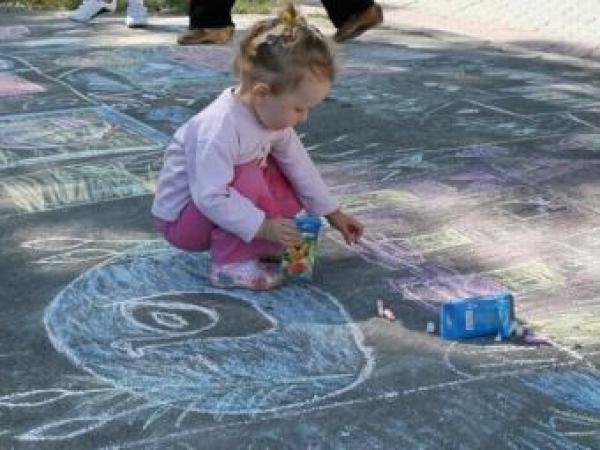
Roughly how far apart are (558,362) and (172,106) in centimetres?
273

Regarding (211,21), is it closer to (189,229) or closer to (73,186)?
(73,186)

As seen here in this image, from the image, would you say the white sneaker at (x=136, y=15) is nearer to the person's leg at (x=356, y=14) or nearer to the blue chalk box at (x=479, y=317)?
the person's leg at (x=356, y=14)

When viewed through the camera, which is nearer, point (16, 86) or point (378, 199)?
point (378, 199)

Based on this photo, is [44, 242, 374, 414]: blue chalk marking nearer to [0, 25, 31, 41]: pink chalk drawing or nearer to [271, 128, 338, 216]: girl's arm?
[271, 128, 338, 216]: girl's arm

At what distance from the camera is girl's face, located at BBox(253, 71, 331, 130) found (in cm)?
269

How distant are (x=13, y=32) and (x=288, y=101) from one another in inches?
180

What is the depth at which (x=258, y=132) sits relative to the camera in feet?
9.12

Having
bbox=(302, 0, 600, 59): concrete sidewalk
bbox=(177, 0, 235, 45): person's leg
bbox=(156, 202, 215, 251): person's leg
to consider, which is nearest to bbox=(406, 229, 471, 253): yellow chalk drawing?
bbox=(156, 202, 215, 251): person's leg

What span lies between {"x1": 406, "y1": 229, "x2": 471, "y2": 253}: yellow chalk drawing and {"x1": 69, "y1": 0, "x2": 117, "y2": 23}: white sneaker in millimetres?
4655

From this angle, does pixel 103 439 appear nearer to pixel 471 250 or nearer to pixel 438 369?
pixel 438 369

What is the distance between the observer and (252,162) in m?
2.83

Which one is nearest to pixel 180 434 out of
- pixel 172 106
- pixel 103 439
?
pixel 103 439

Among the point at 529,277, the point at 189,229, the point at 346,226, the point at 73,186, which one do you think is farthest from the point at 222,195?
the point at 73,186

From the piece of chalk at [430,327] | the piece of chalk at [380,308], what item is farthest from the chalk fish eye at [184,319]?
the piece of chalk at [430,327]
